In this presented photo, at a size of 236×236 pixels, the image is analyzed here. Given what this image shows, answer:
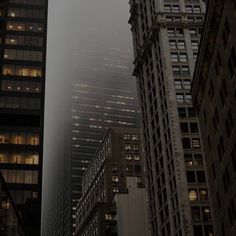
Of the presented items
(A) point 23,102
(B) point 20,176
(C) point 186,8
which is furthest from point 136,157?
(B) point 20,176

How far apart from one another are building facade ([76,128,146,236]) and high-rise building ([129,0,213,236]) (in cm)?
4963

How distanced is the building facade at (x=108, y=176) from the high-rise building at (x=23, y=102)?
234 ft

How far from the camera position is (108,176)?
170750 millimetres

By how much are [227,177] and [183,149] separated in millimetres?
40006

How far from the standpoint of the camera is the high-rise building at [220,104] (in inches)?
2176

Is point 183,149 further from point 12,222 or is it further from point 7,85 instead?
point 12,222

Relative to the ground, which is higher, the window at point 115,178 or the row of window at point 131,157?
the row of window at point 131,157

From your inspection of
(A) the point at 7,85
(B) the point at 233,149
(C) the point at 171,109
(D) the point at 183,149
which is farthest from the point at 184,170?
(B) the point at 233,149

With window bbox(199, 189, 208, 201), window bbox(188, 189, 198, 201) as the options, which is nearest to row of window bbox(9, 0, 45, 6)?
window bbox(188, 189, 198, 201)

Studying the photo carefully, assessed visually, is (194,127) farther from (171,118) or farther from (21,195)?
(21,195)

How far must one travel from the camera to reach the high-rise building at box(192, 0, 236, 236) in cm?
5528

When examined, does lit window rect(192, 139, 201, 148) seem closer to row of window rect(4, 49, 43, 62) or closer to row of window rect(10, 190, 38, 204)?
row of window rect(4, 49, 43, 62)

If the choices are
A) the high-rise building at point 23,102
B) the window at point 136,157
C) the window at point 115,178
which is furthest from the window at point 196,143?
the window at point 136,157

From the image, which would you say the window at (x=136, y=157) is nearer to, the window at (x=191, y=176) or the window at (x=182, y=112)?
the window at (x=182, y=112)
